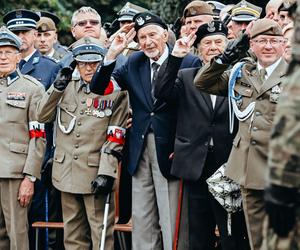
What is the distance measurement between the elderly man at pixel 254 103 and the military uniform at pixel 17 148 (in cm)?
200

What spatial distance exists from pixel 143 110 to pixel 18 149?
1325 millimetres

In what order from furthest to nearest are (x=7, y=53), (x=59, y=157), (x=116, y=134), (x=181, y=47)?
(x=7, y=53), (x=59, y=157), (x=116, y=134), (x=181, y=47)

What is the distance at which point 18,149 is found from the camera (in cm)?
896

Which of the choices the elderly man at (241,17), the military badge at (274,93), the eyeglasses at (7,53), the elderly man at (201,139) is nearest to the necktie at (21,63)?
the eyeglasses at (7,53)

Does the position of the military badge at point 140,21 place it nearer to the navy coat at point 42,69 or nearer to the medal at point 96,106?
the medal at point 96,106

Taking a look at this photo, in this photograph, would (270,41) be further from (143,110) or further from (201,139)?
(143,110)

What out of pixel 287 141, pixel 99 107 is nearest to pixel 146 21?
pixel 99 107

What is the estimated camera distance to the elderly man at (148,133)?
8.23 m

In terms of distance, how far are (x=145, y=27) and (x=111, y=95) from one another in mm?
648

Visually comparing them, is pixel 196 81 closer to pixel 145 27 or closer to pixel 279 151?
pixel 145 27

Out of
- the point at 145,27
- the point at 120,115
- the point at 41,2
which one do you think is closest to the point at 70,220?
the point at 120,115

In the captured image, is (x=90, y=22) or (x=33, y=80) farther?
(x=90, y=22)

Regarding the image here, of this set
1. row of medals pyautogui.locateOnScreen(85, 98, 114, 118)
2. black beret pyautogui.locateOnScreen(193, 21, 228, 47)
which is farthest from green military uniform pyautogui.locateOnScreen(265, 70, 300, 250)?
row of medals pyautogui.locateOnScreen(85, 98, 114, 118)

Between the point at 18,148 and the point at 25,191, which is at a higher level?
the point at 18,148
